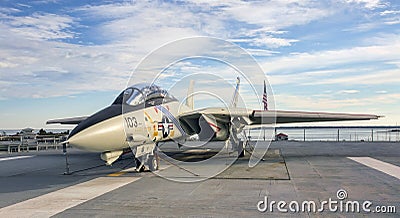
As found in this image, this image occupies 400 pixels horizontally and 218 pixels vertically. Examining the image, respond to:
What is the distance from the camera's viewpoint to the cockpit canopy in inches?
481

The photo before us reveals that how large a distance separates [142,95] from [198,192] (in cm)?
444

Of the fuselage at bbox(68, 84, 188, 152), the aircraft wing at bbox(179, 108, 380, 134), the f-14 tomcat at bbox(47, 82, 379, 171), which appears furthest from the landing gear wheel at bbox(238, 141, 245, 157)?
the fuselage at bbox(68, 84, 188, 152)

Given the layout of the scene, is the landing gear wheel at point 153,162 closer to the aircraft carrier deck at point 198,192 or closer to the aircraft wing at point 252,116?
the aircraft carrier deck at point 198,192

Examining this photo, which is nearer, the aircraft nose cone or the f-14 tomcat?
the aircraft nose cone

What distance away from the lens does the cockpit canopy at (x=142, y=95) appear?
40.1ft

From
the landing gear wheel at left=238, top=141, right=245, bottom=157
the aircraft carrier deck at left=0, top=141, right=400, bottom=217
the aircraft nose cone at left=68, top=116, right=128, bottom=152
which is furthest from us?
the landing gear wheel at left=238, top=141, right=245, bottom=157

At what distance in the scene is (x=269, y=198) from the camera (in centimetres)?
894

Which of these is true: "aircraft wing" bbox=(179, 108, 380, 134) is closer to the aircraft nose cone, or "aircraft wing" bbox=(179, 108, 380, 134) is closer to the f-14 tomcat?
the f-14 tomcat

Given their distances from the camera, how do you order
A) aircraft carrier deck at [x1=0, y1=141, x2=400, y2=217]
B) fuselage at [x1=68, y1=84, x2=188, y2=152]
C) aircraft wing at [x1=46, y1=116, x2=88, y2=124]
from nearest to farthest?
1. aircraft carrier deck at [x1=0, y1=141, x2=400, y2=217]
2. fuselage at [x1=68, y1=84, x2=188, y2=152]
3. aircraft wing at [x1=46, y1=116, x2=88, y2=124]

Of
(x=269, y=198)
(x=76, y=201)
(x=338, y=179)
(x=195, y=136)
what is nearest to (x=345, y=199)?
(x=269, y=198)

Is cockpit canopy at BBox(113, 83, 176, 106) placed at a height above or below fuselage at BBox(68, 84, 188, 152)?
above

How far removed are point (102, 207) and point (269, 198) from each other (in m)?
3.87

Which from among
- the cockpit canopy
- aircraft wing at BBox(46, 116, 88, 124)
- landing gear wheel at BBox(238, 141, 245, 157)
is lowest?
landing gear wheel at BBox(238, 141, 245, 157)

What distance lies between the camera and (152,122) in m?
12.8
